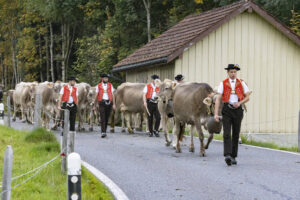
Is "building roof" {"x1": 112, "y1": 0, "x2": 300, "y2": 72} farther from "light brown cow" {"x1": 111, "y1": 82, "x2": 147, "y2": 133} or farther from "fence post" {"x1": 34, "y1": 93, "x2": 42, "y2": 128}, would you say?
"fence post" {"x1": 34, "y1": 93, "x2": 42, "y2": 128}

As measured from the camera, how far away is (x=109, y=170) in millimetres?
10469

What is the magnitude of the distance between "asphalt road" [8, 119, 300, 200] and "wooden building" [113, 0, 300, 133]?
8918mm

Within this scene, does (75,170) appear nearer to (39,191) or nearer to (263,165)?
(39,191)

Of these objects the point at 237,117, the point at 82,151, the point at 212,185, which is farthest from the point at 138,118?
the point at 212,185

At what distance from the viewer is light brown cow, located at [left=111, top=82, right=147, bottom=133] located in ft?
68.1

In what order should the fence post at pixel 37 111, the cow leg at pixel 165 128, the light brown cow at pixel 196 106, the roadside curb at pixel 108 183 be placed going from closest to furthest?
the roadside curb at pixel 108 183
the light brown cow at pixel 196 106
the cow leg at pixel 165 128
the fence post at pixel 37 111

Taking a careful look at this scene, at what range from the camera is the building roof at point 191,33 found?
2228cm

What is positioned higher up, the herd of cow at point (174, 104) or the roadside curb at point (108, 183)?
the herd of cow at point (174, 104)

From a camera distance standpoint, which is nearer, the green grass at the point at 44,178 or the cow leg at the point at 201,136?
the green grass at the point at 44,178

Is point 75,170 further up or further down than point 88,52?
further down

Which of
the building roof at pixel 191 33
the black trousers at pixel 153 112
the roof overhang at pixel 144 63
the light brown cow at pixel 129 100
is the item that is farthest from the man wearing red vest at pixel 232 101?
the roof overhang at pixel 144 63

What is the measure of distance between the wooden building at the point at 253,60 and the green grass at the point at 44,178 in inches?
403

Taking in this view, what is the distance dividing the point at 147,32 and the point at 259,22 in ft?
39.2

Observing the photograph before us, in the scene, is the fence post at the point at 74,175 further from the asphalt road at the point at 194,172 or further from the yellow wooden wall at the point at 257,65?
the yellow wooden wall at the point at 257,65
